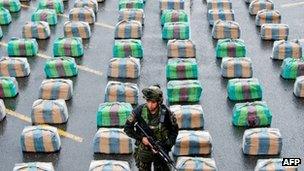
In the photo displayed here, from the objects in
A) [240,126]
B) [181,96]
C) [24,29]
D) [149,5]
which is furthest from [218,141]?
[149,5]

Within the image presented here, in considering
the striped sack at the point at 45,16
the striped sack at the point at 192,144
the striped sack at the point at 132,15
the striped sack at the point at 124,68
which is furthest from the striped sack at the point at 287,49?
the striped sack at the point at 45,16

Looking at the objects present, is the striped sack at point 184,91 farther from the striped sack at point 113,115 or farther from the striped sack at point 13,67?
the striped sack at point 13,67

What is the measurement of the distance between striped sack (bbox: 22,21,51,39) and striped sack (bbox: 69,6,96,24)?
4.59 ft

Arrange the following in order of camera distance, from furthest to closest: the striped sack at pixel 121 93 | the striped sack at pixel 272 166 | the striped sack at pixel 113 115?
the striped sack at pixel 121 93
the striped sack at pixel 113 115
the striped sack at pixel 272 166

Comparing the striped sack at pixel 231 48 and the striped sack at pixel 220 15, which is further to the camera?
the striped sack at pixel 220 15

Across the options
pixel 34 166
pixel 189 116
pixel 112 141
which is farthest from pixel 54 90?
pixel 34 166

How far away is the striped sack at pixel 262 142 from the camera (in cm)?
1650

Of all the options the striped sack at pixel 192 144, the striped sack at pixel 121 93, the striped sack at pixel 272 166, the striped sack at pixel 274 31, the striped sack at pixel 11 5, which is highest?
the striped sack at pixel 11 5

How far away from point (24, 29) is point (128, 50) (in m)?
4.49

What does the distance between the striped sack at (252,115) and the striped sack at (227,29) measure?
6197 mm

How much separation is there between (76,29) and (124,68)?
13.0ft

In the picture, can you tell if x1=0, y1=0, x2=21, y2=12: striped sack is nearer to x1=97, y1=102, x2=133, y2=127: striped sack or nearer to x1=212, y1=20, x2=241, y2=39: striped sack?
x1=212, y1=20, x2=241, y2=39: striped sack

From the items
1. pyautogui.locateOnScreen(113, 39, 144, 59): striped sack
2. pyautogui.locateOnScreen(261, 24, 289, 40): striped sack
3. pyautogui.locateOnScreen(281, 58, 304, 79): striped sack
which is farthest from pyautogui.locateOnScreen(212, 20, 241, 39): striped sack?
pyautogui.locateOnScreen(113, 39, 144, 59): striped sack

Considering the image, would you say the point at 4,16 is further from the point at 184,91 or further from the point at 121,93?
the point at 184,91
